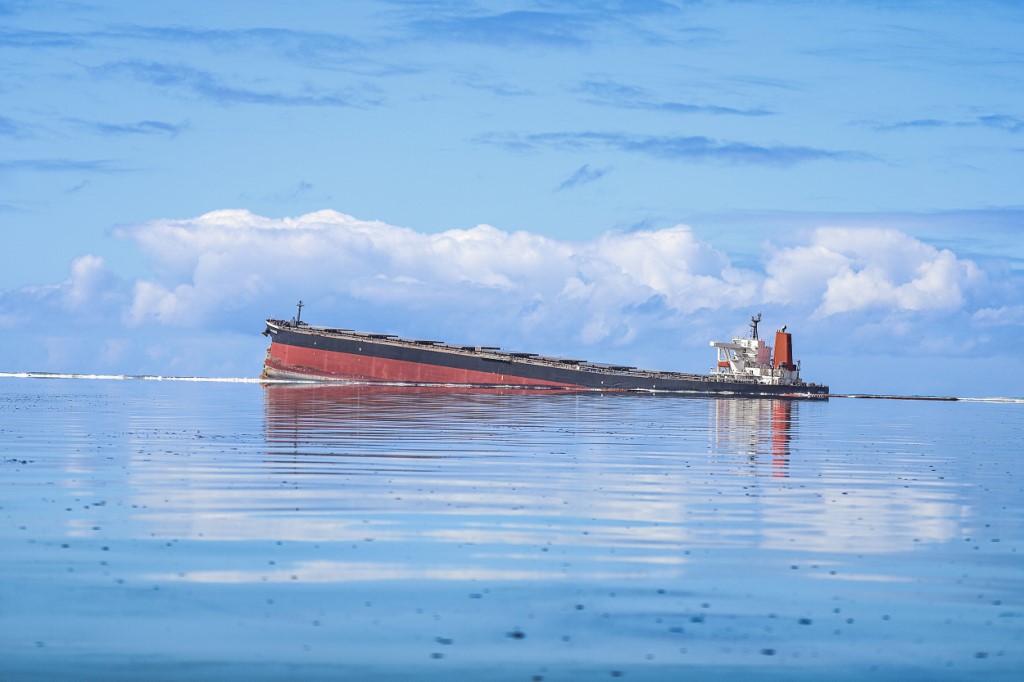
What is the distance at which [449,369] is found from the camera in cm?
11719

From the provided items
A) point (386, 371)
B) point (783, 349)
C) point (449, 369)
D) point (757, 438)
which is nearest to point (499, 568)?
point (757, 438)

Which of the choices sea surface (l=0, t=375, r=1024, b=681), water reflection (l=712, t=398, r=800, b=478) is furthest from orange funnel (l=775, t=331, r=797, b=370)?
sea surface (l=0, t=375, r=1024, b=681)

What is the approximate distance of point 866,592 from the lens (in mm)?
13414

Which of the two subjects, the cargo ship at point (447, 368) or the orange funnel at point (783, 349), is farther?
the orange funnel at point (783, 349)

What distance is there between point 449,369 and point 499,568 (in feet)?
338

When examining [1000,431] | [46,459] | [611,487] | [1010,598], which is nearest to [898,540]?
[1010,598]

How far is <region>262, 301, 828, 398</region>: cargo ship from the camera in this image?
117 metres

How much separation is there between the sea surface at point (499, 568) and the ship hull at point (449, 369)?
86.3m

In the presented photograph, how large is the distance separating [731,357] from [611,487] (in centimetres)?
10481

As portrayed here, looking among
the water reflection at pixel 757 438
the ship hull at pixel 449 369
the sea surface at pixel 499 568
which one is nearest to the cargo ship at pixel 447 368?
the ship hull at pixel 449 369

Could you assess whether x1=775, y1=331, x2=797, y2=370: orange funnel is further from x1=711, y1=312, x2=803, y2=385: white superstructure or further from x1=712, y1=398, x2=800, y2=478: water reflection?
x1=712, y1=398, x2=800, y2=478: water reflection

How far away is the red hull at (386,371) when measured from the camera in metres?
117

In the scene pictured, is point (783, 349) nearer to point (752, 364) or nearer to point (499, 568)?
point (752, 364)

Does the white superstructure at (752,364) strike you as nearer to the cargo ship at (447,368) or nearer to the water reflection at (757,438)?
the cargo ship at (447,368)
